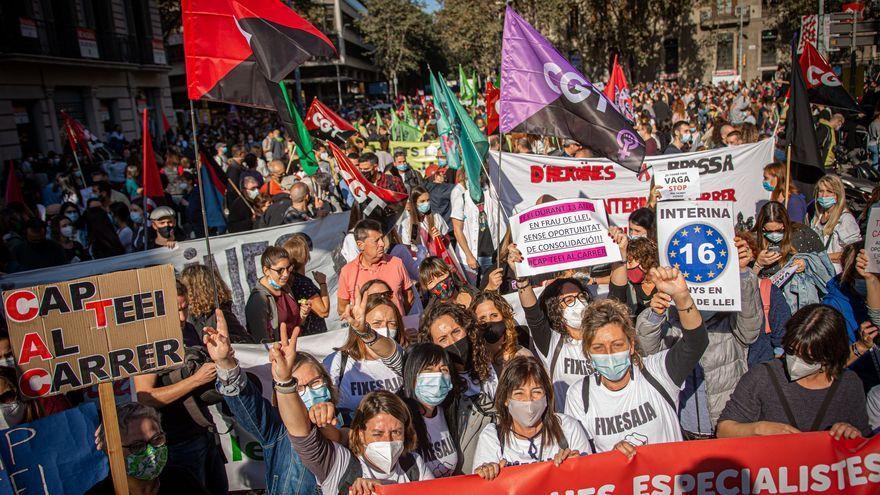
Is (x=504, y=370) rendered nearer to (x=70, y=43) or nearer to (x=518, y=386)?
(x=518, y=386)

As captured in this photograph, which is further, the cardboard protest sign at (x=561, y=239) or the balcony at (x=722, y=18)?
the balcony at (x=722, y=18)

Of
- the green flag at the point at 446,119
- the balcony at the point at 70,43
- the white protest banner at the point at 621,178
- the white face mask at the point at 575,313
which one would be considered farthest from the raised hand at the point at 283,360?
the balcony at the point at 70,43

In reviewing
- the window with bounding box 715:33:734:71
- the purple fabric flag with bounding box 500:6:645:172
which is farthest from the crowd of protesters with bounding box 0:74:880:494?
the window with bounding box 715:33:734:71

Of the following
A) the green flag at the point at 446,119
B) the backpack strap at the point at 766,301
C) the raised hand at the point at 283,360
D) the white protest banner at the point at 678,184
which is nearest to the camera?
the raised hand at the point at 283,360

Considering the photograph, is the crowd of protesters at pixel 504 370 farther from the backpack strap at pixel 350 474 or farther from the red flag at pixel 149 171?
the red flag at pixel 149 171

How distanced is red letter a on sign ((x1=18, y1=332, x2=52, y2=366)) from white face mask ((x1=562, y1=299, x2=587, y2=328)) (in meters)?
2.76

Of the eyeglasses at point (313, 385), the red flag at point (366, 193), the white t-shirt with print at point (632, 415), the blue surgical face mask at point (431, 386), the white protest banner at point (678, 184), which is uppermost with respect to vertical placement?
the red flag at point (366, 193)

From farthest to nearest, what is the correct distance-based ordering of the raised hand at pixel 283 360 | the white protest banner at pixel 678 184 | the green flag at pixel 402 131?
the green flag at pixel 402 131
the white protest banner at pixel 678 184
the raised hand at pixel 283 360

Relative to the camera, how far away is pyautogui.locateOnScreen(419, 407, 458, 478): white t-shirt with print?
340 centimetres

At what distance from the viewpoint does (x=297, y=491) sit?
10.7 ft

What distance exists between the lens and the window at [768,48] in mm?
52500

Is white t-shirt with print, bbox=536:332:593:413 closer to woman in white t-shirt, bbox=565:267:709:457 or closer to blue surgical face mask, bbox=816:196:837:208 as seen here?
woman in white t-shirt, bbox=565:267:709:457

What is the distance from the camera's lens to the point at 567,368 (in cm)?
400

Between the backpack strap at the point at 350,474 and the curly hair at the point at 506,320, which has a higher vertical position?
the curly hair at the point at 506,320
